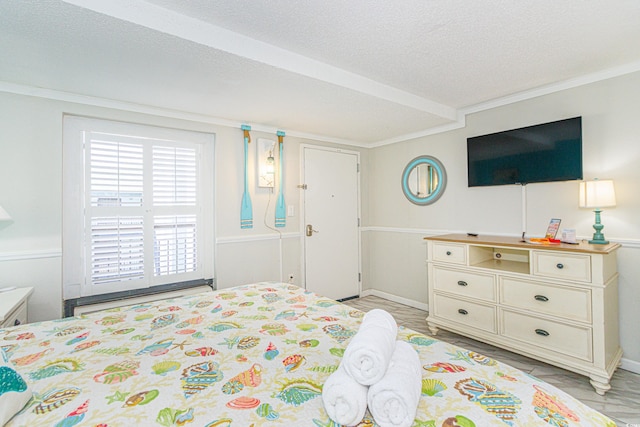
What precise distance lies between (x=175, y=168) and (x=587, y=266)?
3.48m

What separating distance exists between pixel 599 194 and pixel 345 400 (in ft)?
8.26

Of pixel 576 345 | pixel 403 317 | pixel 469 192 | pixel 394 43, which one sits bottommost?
pixel 403 317

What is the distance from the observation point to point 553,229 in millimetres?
2496

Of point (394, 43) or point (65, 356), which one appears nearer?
point (65, 356)

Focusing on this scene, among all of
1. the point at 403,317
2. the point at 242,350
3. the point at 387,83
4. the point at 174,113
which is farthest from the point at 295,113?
the point at 403,317

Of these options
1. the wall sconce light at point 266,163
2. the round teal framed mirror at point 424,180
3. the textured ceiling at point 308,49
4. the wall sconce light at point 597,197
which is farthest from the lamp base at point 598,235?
the wall sconce light at point 266,163

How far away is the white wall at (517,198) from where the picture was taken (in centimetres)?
226

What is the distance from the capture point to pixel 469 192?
323 cm

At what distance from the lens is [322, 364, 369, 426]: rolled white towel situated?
2.69ft

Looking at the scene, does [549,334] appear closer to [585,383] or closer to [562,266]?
[585,383]

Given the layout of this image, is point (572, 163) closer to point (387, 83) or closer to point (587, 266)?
point (587, 266)

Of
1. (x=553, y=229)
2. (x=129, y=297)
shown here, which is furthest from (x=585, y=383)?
(x=129, y=297)

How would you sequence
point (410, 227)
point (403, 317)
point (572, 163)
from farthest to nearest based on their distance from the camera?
point (410, 227)
point (403, 317)
point (572, 163)

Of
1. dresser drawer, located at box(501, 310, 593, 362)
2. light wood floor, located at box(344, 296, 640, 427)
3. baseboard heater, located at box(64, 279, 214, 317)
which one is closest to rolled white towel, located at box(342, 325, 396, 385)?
light wood floor, located at box(344, 296, 640, 427)
